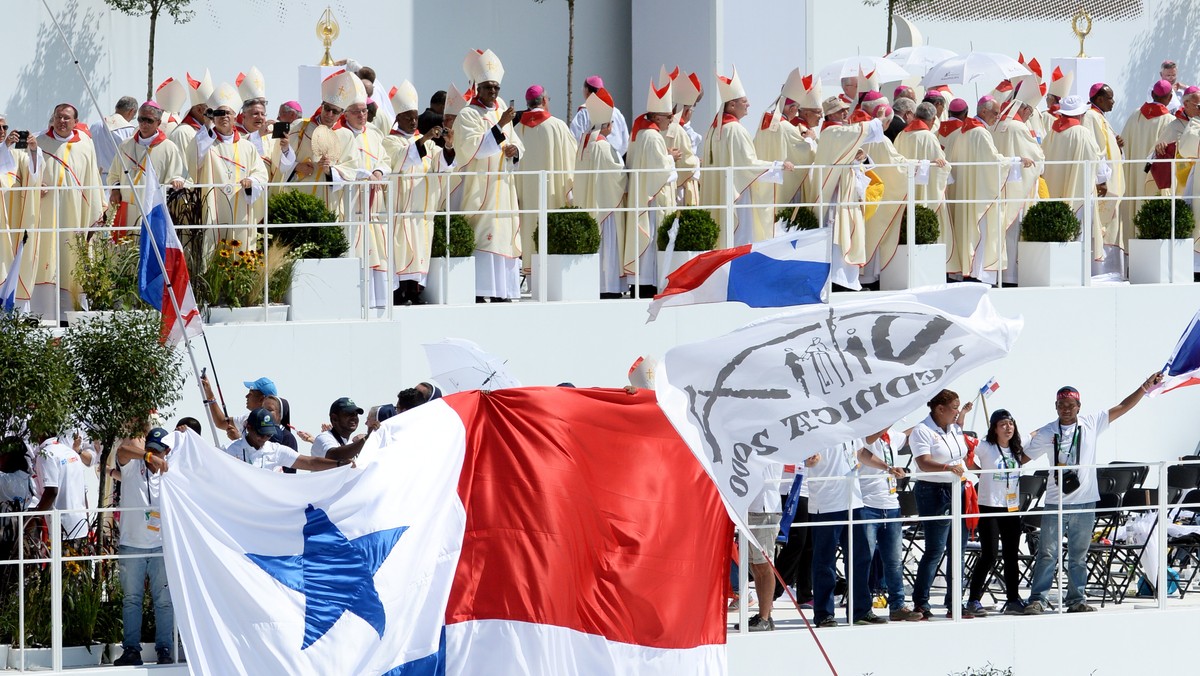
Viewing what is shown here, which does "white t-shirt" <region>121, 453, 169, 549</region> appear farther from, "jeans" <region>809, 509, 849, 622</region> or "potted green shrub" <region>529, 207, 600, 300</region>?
"potted green shrub" <region>529, 207, 600, 300</region>

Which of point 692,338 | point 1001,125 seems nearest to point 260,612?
point 692,338

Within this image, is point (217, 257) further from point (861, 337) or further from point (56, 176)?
point (861, 337)

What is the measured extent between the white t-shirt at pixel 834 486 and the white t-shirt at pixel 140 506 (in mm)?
3885

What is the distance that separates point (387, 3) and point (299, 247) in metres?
11.3

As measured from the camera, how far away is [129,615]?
475 inches

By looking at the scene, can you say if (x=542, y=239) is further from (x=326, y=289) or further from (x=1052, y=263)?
(x=1052, y=263)

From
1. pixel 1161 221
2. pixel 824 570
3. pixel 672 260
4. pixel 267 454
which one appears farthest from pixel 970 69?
pixel 267 454

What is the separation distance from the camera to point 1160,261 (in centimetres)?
1886

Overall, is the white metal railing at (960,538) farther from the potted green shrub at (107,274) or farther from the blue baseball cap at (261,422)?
the potted green shrub at (107,274)

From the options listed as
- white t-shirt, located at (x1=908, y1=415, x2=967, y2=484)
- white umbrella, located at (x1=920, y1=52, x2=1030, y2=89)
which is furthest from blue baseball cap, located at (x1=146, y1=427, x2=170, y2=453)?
white umbrella, located at (x1=920, y1=52, x2=1030, y2=89)

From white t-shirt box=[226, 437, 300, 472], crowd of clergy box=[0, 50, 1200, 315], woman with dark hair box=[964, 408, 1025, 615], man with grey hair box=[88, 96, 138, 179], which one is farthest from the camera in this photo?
man with grey hair box=[88, 96, 138, 179]

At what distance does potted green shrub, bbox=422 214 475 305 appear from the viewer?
16.7 m

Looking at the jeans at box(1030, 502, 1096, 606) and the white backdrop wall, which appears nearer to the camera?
the jeans at box(1030, 502, 1096, 606)

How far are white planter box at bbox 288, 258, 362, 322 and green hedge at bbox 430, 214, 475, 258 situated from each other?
1.47 metres
